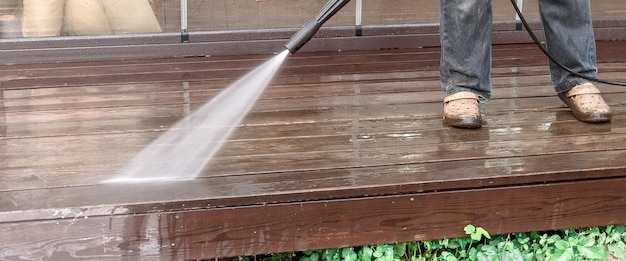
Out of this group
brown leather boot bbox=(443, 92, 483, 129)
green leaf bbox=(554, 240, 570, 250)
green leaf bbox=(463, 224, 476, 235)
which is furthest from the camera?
brown leather boot bbox=(443, 92, 483, 129)

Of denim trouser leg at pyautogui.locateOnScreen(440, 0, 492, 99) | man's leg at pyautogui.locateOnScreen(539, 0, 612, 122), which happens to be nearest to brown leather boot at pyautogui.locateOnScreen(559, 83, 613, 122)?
man's leg at pyautogui.locateOnScreen(539, 0, 612, 122)

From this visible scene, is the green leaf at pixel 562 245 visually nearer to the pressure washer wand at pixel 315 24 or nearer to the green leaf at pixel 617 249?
the green leaf at pixel 617 249

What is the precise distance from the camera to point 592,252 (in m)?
2.35

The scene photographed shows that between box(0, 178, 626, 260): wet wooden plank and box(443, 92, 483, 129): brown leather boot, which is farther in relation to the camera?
box(443, 92, 483, 129): brown leather boot

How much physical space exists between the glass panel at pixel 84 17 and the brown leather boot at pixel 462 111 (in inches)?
62.4

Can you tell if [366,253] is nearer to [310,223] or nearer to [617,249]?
[310,223]

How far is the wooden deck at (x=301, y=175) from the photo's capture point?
202cm

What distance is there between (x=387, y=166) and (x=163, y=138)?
27.8 inches

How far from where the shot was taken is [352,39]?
407 cm

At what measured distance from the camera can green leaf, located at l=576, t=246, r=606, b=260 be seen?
235 centimetres

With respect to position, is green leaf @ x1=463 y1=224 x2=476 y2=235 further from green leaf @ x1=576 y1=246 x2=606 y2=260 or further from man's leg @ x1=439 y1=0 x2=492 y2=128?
man's leg @ x1=439 y1=0 x2=492 y2=128

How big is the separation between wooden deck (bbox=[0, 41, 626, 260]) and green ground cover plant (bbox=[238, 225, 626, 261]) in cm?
7

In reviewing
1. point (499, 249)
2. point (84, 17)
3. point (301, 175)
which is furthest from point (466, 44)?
point (84, 17)

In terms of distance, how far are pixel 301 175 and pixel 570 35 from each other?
3.65ft
